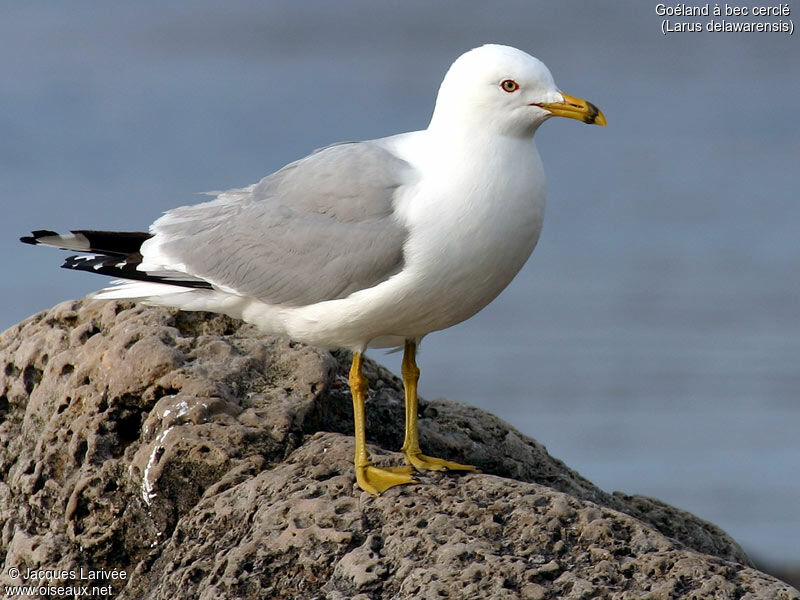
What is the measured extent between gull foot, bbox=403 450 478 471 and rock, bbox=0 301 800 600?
18 cm

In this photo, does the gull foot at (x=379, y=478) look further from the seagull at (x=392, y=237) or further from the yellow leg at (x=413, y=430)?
the yellow leg at (x=413, y=430)

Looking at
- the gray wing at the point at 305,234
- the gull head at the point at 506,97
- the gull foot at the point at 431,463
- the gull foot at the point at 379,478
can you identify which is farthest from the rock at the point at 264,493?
the gull head at the point at 506,97

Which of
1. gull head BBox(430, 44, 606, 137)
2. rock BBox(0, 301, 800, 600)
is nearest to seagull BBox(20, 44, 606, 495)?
gull head BBox(430, 44, 606, 137)

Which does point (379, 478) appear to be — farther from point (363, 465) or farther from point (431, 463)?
point (431, 463)

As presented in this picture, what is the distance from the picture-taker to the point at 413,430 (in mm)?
5883

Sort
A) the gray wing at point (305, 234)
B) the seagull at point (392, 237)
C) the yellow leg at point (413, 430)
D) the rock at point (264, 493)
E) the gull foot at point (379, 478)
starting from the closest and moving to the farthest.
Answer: the rock at point (264, 493) → the gull foot at point (379, 478) → the seagull at point (392, 237) → the gray wing at point (305, 234) → the yellow leg at point (413, 430)

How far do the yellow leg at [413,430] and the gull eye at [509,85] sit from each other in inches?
57.1

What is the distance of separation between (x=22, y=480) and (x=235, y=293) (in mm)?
1393

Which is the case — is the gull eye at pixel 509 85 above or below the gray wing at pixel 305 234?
above

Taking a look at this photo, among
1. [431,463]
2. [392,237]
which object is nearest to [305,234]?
[392,237]

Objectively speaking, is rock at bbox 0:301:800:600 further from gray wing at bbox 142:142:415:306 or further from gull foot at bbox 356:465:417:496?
gray wing at bbox 142:142:415:306

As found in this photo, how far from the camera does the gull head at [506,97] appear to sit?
5.43m

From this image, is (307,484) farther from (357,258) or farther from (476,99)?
(476,99)

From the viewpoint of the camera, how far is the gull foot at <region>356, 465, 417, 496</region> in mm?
5074
